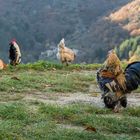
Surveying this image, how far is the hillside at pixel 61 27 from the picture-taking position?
3954 inches

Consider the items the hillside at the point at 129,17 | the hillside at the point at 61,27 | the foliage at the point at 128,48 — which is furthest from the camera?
the hillside at the point at 129,17

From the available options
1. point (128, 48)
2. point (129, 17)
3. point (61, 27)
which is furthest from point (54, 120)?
point (61, 27)

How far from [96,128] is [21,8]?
399 feet

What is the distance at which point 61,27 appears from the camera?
11862cm

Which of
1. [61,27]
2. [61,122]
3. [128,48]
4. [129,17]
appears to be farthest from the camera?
[61,27]

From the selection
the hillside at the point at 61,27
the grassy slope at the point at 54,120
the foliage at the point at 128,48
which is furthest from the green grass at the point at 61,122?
the hillside at the point at 61,27

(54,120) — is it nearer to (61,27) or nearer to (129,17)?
(129,17)

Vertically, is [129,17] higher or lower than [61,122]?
higher

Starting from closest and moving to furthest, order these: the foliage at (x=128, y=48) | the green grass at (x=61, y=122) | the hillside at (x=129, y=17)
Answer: the green grass at (x=61, y=122)
the foliage at (x=128, y=48)
the hillside at (x=129, y=17)

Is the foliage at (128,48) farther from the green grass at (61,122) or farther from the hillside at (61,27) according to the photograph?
the green grass at (61,122)

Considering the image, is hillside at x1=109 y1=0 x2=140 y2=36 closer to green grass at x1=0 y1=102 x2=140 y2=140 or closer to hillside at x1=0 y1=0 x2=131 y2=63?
hillside at x1=0 y1=0 x2=131 y2=63

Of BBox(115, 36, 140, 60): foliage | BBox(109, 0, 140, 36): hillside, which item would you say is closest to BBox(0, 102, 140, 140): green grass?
BBox(115, 36, 140, 60): foliage

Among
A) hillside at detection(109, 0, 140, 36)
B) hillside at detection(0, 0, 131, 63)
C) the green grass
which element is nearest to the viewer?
the green grass

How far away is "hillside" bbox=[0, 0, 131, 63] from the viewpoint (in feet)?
330
